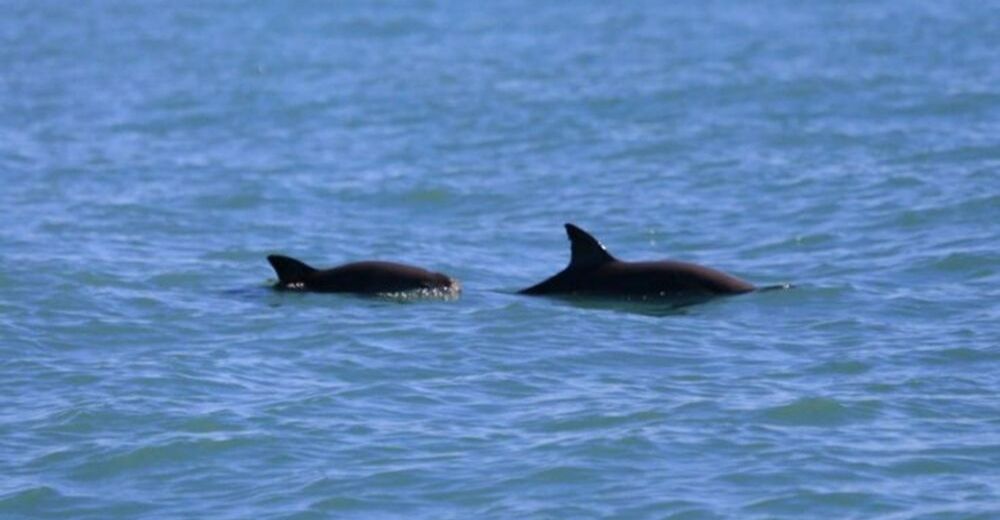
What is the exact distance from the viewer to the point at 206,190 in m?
21.6

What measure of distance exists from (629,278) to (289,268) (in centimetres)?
265

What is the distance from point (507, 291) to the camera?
1544 cm

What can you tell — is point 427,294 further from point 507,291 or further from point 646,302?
point 646,302

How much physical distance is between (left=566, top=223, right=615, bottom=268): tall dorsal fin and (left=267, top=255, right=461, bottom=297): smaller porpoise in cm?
99

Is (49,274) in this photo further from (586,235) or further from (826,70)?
(826,70)

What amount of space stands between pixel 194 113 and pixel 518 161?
7.30m

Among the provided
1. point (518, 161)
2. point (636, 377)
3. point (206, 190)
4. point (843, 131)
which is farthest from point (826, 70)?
point (636, 377)

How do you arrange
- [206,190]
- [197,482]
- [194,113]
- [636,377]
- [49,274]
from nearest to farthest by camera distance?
1. [197,482]
2. [636,377]
3. [49,274]
4. [206,190]
5. [194,113]

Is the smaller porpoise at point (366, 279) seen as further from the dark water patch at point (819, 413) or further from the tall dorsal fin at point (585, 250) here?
the dark water patch at point (819, 413)

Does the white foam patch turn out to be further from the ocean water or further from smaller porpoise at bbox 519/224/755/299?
smaller porpoise at bbox 519/224/755/299

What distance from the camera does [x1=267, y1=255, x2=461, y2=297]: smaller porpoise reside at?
49.6 feet

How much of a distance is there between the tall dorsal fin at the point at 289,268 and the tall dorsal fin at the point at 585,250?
2072mm

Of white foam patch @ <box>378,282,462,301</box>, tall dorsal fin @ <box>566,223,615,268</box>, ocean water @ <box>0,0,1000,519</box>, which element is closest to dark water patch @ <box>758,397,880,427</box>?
ocean water @ <box>0,0,1000,519</box>

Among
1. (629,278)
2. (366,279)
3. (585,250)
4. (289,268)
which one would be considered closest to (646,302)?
(629,278)
